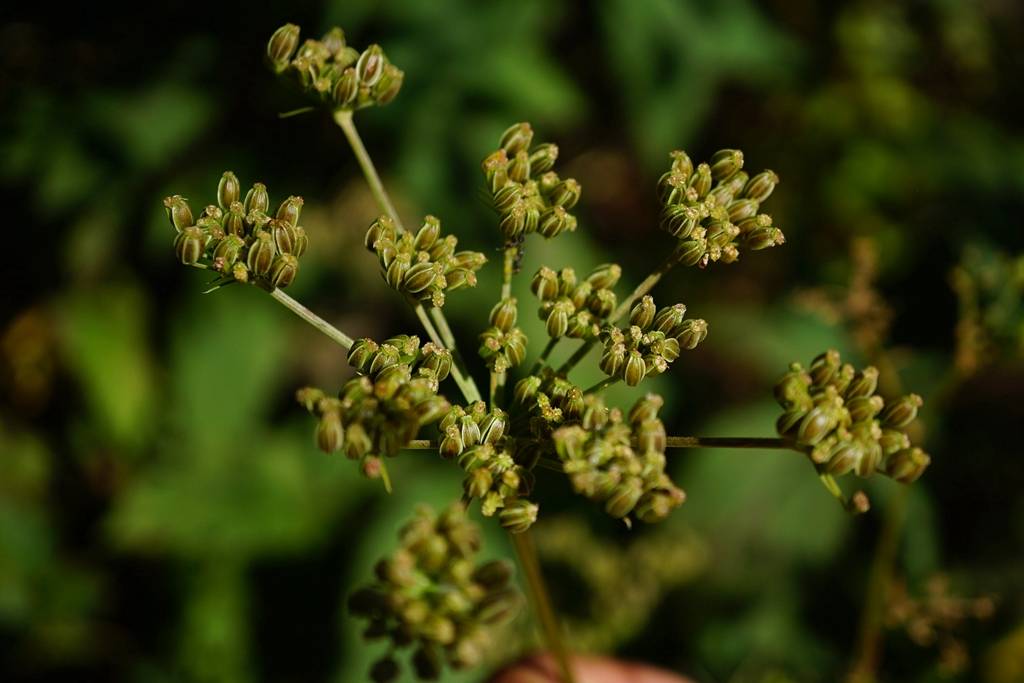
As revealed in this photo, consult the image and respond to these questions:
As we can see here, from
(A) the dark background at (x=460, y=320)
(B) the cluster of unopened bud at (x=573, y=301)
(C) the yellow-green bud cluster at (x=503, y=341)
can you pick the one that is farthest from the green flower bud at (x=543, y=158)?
(A) the dark background at (x=460, y=320)

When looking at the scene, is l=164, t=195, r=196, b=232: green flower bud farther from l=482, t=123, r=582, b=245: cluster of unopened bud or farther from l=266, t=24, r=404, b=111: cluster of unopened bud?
l=482, t=123, r=582, b=245: cluster of unopened bud

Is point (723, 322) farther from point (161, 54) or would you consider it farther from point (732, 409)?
point (161, 54)

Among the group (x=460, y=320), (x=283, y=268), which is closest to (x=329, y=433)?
(x=283, y=268)

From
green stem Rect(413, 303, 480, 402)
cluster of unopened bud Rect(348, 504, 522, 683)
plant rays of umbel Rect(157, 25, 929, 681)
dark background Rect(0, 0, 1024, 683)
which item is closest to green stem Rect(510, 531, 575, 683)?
plant rays of umbel Rect(157, 25, 929, 681)

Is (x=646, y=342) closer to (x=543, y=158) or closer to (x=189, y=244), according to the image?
(x=543, y=158)

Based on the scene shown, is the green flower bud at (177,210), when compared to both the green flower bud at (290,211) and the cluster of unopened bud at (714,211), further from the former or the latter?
the cluster of unopened bud at (714,211)
